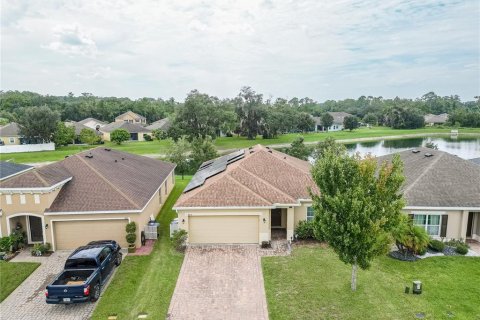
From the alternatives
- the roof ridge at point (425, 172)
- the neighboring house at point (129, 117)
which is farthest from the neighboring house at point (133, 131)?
the roof ridge at point (425, 172)

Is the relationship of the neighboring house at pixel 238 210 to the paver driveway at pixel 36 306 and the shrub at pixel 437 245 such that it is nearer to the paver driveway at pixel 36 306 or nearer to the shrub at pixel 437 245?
the shrub at pixel 437 245

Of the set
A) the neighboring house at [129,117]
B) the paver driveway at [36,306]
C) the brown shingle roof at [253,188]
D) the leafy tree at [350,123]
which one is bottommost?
the paver driveway at [36,306]

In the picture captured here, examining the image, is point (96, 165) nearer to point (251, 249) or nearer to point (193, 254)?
point (193, 254)

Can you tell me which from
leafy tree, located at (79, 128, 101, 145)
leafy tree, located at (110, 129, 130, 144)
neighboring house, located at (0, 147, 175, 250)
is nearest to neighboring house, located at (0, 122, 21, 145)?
leafy tree, located at (79, 128, 101, 145)

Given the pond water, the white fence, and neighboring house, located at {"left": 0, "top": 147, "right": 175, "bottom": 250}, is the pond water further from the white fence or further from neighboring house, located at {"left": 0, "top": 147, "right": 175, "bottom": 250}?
the white fence

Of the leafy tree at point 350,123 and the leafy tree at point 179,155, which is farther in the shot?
the leafy tree at point 350,123

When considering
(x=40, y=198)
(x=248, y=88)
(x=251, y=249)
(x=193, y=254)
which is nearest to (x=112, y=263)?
(x=193, y=254)

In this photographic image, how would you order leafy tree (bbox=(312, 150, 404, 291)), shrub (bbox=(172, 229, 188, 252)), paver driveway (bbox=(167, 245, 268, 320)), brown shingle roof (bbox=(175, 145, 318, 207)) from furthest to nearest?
brown shingle roof (bbox=(175, 145, 318, 207))
shrub (bbox=(172, 229, 188, 252))
paver driveway (bbox=(167, 245, 268, 320))
leafy tree (bbox=(312, 150, 404, 291))
